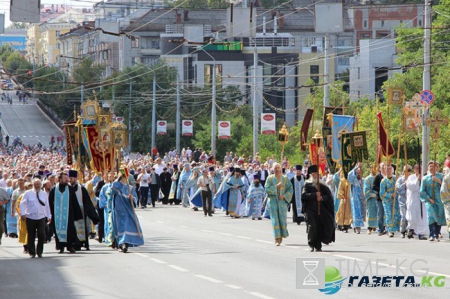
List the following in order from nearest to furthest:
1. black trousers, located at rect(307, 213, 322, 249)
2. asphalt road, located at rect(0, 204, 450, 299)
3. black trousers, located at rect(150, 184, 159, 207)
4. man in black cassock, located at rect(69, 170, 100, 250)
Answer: asphalt road, located at rect(0, 204, 450, 299)
black trousers, located at rect(307, 213, 322, 249)
man in black cassock, located at rect(69, 170, 100, 250)
black trousers, located at rect(150, 184, 159, 207)

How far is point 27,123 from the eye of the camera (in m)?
131

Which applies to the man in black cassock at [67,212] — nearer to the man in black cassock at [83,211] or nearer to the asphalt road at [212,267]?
the man in black cassock at [83,211]

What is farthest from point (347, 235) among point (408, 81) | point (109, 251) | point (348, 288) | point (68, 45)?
point (68, 45)

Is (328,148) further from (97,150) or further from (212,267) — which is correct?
(212,267)

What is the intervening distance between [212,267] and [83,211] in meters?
5.87

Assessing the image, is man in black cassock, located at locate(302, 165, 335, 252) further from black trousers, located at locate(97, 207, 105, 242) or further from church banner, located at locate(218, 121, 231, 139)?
church banner, located at locate(218, 121, 231, 139)

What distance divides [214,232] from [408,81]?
108 feet

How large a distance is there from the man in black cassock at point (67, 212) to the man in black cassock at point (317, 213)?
15.6 ft

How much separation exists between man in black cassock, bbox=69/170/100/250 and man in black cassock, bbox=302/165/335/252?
4409 mm

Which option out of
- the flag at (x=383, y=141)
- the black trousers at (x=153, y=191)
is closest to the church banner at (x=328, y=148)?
the flag at (x=383, y=141)

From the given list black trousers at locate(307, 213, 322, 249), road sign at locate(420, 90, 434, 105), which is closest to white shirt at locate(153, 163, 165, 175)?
road sign at locate(420, 90, 434, 105)

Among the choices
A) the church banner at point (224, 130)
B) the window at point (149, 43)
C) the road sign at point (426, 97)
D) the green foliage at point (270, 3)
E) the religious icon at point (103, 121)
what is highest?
the green foliage at point (270, 3)

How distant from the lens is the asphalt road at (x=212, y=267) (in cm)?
1488

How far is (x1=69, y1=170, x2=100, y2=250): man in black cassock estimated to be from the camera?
913 inches
